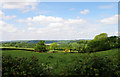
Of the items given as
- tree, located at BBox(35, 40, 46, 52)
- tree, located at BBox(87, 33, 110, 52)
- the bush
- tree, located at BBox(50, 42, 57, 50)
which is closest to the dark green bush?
the bush

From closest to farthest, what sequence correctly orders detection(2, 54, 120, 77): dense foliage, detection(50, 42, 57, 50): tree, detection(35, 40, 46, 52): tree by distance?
detection(2, 54, 120, 77): dense foliage
detection(35, 40, 46, 52): tree
detection(50, 42, 57, 50): tree

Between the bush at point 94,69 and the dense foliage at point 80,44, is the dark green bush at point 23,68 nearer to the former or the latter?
the bush at point 94,69

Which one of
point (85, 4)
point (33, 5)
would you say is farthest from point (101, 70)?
point (33, 5)

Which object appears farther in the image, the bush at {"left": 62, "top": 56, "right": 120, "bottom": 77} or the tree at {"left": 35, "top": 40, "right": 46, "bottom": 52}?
the tree at {"left": 35, "top": 40, "right": 46, "bottom": 52}

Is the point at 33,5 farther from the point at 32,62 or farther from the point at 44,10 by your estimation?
the point at 32,62

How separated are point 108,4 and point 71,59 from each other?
421 cm

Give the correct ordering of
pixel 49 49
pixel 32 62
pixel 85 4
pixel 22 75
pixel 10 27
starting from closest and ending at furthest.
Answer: pixel 22 75
pixel 32 62
pixel 10 27
pixel 85 4
pixel 49 49

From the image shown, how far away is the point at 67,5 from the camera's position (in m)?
6.74

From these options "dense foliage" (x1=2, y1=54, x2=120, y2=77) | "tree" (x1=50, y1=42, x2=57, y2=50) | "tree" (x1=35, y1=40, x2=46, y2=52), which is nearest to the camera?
"dense foliage" (x1=2, y1=54, x2=120, y2=77)

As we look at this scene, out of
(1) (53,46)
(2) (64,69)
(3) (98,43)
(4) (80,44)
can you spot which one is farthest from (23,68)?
(3) (98,43)

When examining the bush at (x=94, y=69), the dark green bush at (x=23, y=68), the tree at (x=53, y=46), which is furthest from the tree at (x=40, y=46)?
the bush at (x=94, y=69)

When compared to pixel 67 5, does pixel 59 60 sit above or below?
below

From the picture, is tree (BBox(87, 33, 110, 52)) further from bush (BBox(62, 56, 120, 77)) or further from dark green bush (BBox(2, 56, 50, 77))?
dark green bush (BBox(2, 56, 50, 77))

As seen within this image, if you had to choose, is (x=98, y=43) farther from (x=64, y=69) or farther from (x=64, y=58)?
(x=64, y=69)
